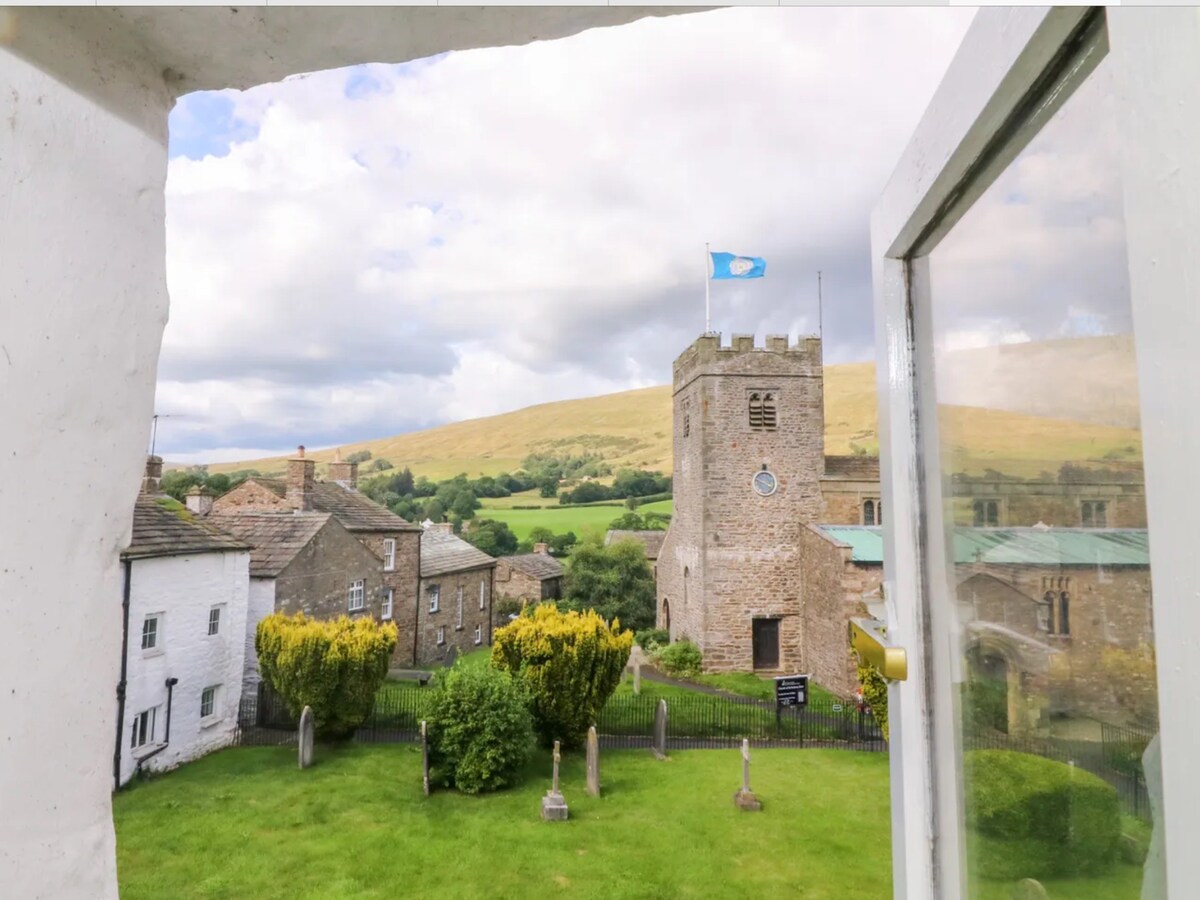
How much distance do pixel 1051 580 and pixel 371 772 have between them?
12.1 metres

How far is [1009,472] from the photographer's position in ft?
3.36

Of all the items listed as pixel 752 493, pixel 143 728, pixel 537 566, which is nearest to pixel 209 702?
pixel 143 728

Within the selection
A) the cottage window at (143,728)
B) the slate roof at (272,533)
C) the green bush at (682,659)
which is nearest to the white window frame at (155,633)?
the cottage window at (143,728)

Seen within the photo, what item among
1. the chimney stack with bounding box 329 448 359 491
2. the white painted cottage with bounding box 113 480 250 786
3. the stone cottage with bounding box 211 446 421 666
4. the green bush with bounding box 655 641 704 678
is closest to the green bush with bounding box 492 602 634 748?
the white painted cottage with bounding box 113 480 250 786

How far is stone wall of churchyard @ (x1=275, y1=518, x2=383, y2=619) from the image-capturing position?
14.5 meters

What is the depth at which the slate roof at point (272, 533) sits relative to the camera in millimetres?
14195

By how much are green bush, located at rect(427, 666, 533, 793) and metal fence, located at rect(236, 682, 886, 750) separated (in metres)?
2.47

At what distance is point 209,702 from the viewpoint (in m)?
12.5

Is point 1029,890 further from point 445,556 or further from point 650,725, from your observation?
point 445,556

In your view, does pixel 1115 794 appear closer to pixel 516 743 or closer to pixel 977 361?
pixel 977 361

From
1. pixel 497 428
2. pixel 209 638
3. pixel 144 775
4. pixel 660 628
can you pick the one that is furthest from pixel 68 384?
pixel 497 428

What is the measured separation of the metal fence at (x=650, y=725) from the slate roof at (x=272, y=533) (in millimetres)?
2541

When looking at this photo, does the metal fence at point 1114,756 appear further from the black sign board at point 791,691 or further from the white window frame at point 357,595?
the white window frame at point 357,595

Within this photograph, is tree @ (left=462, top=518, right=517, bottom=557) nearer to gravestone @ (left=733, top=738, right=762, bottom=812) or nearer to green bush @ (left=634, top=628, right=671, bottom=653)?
green bush @ (left=634, top=628, right=671, bottom=653)
